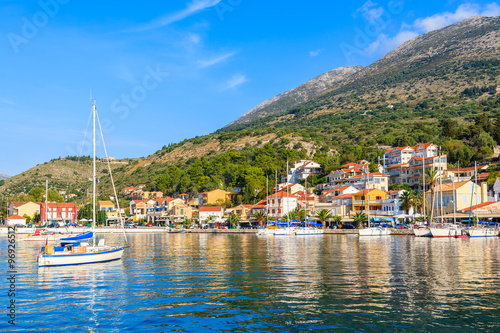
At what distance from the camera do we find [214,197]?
428 ft

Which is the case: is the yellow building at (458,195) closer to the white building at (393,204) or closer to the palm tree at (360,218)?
the white building at (393,204)

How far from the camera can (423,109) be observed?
19338 cm

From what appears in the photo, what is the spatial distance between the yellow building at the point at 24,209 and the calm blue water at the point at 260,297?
11127cm

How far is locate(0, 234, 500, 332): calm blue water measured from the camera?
15461 mm

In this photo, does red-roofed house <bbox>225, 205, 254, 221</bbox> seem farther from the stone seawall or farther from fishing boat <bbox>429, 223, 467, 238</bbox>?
fishing boat <bbox>429, 223, 467, 238</bbox>

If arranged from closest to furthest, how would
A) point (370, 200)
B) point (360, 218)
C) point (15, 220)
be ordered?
point (360, 218)
point (370, 200)
point (15, 220)

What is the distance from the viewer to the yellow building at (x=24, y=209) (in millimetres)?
130500

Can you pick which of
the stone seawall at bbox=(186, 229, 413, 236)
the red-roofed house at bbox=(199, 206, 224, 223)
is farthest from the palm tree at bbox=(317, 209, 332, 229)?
the red-roofed house at bbox=(199, 206, 224, 223)

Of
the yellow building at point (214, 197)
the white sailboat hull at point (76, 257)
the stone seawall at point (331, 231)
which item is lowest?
the stone seawall at point (331, 231)

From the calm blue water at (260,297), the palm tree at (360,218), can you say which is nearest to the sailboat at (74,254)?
the calm blue water at (260,297)

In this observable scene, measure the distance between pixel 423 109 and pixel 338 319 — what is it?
640ft

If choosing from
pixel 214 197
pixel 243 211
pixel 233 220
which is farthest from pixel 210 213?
pixel 233 220

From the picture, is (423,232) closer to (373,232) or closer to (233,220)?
(373,232)

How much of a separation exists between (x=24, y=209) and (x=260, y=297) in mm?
131441
